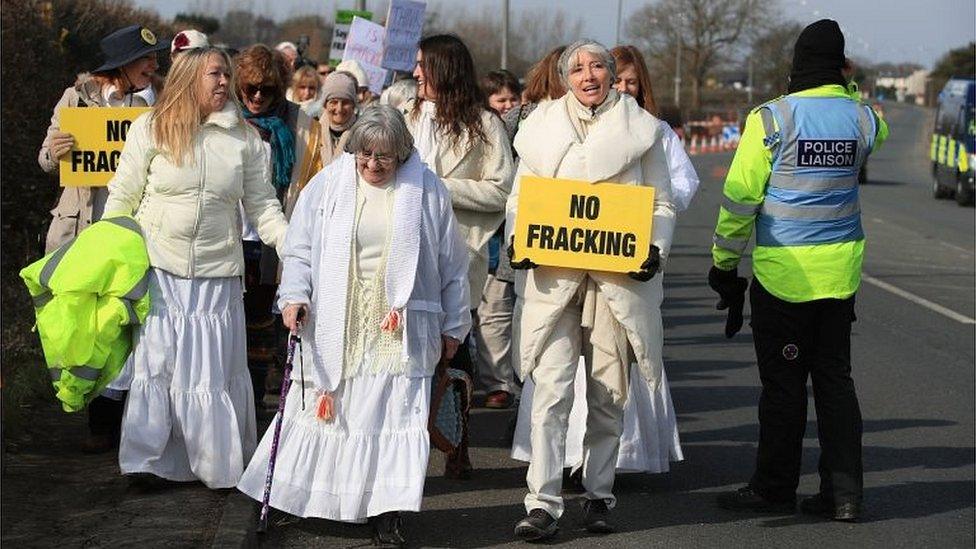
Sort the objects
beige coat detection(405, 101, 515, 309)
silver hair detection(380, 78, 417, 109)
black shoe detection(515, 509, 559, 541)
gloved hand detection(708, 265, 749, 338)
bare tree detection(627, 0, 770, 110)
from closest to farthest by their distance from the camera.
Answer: black shoe detection(515, 509, 559, 541), gloved hand detection(708, 265, 749, 338), beige coat detection(405, 101, 515, 309), silver hair detection(380, 78, 417, 109), bare tree detection(627, 0, 770, 110)

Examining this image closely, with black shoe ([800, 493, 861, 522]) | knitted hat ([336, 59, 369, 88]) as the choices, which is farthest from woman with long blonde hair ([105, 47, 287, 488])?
knitted hat ([336, 59, 369, 88])

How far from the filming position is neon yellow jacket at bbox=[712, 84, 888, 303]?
7.45 m

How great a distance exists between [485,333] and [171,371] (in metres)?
3.24

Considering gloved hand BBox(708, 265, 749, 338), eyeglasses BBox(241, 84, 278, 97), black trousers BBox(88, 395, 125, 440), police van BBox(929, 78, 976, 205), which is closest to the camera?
gloved hand BBox(708, 265, 749, 338)

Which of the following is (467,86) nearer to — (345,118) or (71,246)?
(345,118)

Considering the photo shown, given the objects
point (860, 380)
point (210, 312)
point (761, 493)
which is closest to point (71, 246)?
point (210, 312)

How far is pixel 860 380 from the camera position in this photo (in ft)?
39.0

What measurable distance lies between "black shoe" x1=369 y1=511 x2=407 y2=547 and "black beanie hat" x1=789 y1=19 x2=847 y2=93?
256 cm

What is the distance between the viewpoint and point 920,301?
1709 centimetres

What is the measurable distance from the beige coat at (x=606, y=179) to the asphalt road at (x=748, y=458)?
0.74 meters

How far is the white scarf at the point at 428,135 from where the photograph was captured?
8.69 metres


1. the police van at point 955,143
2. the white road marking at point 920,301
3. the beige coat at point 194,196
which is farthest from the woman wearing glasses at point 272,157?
the police van at point 955,143

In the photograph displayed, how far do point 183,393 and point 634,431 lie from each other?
6.92 ft

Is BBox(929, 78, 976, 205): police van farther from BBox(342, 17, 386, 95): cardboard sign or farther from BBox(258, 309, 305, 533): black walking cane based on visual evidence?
BBox(258, 309, 305, 533): black walking cane
